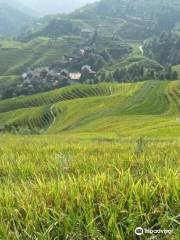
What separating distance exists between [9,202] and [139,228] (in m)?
1.47

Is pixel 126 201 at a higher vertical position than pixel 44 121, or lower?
higher

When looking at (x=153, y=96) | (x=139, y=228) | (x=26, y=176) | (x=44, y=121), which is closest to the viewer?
(x=139, y=228)

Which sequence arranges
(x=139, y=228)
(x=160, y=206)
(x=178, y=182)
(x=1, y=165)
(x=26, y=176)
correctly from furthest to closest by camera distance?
(x=1, y=165) → (x=26, y=176) → (x=178, y=182) → (x=160, y=206) → (x=139, y=228)

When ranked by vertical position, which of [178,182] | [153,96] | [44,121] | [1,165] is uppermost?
[178,182]

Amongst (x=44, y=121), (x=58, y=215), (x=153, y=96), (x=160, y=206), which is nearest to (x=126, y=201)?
(x=160, y=206)

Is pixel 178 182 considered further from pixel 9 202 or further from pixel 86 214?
pixel 9 202

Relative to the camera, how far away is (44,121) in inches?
7830

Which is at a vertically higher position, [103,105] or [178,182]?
[178,182]

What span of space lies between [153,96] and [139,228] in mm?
163608

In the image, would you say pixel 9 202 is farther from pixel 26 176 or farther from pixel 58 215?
pixel 26 176

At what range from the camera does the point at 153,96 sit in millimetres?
165750

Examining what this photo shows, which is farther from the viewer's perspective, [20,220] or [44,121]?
[44,121]

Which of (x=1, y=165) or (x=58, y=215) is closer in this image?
(x=58, y=215)

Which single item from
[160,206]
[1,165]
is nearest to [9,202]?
[160,206]
